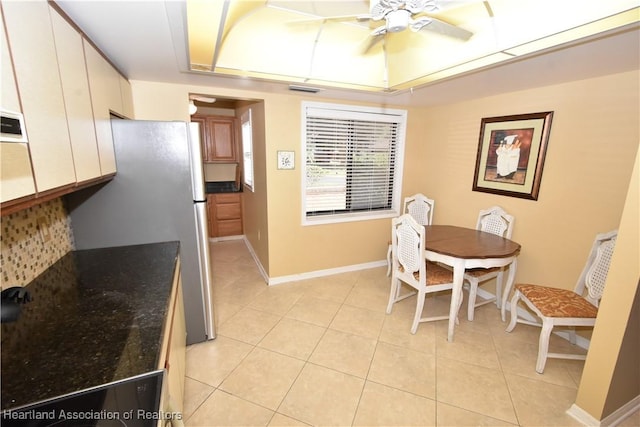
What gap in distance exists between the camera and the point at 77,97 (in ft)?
3.98

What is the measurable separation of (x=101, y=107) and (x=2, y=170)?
1019mm

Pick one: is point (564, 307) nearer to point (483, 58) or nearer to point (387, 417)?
point (387, 417)

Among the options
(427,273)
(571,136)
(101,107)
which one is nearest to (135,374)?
(101,107)

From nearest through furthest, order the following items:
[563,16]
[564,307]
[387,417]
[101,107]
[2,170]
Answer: [2,170]
[563,16]
[101,107]
[387,417]
[564,307]

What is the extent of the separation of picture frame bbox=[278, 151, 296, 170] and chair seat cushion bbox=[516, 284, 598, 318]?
253cm

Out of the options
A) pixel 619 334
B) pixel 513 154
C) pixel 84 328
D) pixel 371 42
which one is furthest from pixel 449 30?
pixel 84 328

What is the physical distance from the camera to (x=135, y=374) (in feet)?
2.88

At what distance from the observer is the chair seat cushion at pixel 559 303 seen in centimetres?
194

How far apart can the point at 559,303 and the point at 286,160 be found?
109 inches

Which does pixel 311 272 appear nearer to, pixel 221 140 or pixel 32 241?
pixel 32 241

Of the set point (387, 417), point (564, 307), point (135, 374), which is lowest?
point (387, 417)

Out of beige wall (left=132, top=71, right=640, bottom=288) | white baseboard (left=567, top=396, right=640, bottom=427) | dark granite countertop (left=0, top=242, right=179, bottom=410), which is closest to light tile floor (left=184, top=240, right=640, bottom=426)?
white baseboard (left=567, top=396, right=640, bottom=427)

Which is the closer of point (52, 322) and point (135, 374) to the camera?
point (135, 374)

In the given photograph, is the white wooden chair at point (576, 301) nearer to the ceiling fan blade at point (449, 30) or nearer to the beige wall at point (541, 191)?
the beige wall at point (541, 191)
